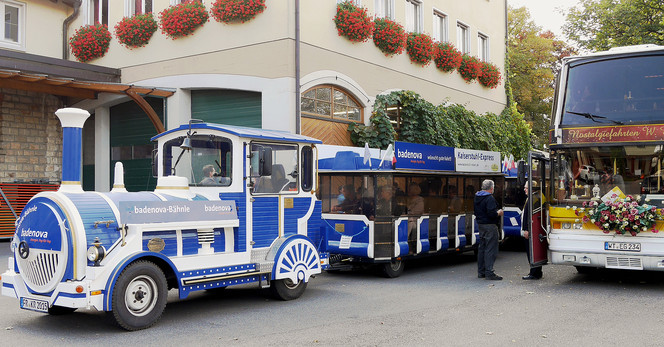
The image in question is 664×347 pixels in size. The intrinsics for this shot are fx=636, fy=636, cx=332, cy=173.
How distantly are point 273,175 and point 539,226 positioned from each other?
15.5 ft

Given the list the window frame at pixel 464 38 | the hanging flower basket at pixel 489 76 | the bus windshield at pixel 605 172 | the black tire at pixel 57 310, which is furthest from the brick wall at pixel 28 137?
the hanging flower basket at pixel 489 76

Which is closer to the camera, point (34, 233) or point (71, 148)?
point (34, 233)

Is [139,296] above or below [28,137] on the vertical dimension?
below

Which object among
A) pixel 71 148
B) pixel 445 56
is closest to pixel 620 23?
pixel 445 56

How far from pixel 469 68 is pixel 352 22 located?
7267 millimetres

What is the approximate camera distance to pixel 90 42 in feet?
59.6

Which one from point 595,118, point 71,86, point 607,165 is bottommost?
point 607,165

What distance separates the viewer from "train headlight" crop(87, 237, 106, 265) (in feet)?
21.4

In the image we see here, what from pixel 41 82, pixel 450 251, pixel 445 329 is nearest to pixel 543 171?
pixel 450 251

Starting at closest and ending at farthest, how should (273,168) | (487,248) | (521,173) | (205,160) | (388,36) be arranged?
(205,160) → (273,168) → (521,173) → (487,248) → (388,36)

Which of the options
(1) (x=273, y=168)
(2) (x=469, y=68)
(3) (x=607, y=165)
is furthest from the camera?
(2) (x=469, y=68)

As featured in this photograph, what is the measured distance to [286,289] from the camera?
874 cm

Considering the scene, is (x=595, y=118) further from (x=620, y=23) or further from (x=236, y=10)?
(x=620, y=23)

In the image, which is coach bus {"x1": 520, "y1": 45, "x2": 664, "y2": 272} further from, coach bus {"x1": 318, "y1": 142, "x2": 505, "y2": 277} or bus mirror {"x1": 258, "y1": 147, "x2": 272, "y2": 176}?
bus mirror {"x1": 258, "y1": 147, "x2": 272, "y2": 176}
